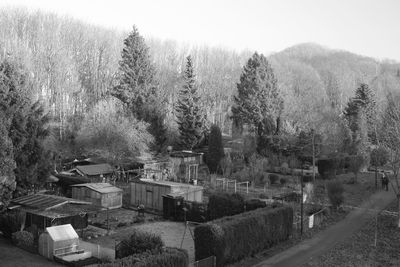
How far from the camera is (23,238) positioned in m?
21.8

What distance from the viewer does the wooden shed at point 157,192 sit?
3023 centimetres

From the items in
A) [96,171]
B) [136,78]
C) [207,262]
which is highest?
[136,78]

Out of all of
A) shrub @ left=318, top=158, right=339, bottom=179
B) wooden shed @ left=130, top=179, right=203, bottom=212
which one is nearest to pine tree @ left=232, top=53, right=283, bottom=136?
shrub @ left=318, top=158, right=339, bottom=179

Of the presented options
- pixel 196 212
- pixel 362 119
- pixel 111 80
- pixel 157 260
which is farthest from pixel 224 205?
pixel 111 80

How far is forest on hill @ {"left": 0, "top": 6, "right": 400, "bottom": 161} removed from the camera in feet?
166

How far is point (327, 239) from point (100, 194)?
16.7 m

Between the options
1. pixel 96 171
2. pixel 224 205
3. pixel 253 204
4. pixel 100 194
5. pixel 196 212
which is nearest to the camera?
pixel 253 204

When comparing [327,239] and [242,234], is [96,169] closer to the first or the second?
[242,234]

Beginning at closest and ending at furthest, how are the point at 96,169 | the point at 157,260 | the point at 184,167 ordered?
the point at 157,260, the point at 96,169, the point at 184,167

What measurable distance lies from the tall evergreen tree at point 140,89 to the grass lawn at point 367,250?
31145mm

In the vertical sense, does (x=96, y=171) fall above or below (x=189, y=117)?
below

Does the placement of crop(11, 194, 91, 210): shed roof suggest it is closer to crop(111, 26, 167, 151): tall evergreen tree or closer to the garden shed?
the garden shed

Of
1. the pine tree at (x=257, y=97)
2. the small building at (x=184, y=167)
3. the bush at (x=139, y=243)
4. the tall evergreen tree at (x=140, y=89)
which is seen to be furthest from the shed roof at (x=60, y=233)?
the pine tree at (x=257, y=97)

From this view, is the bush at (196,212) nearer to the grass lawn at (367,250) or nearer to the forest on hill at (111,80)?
the grass lawn at (367,250)
